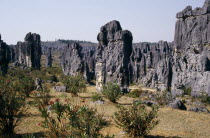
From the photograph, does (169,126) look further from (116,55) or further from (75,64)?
(75,64)

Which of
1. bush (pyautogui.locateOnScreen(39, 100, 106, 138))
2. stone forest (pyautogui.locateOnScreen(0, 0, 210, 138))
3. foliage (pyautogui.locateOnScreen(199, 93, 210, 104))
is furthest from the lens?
foliage (pyautogui.locateOnScreen(199, 93, 210, 104))

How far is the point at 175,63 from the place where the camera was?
37.7m

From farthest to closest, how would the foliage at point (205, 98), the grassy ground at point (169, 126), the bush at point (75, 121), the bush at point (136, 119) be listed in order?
the foliage at point (205, 98)
the grassy ground at point (169, 126)
the bush at point (136, 119)
the bush at point (75, 121)

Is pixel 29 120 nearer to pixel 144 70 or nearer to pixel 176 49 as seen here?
pixel 176 49

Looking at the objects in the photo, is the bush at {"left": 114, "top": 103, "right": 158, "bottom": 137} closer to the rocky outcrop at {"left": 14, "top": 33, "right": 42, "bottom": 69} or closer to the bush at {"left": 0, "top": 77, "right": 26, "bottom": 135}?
the bush at {"left": 0, "top": 77, "right": 26, "bottom": 135}

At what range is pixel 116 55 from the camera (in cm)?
2772

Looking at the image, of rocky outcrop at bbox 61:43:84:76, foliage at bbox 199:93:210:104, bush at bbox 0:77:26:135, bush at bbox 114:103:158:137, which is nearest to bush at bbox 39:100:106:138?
bush at bbox 114:103:158:137

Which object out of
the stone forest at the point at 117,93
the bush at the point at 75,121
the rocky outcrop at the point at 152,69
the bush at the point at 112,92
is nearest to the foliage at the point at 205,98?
the stone forest at the point at 117,93

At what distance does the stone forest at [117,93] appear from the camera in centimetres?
949

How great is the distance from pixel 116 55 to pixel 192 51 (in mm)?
18865

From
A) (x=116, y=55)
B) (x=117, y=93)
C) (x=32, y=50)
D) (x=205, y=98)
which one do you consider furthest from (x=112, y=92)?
(x=32, y=50)

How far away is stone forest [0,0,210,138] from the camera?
9.49 meters

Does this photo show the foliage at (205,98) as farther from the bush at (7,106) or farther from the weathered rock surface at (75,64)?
the weathered rock surface at (75,64)

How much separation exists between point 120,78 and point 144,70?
86.4 ft
